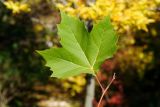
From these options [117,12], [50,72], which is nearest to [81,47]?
[117,12]

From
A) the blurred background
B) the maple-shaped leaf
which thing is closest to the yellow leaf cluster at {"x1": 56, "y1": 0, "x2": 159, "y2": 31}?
the maple-shaped leaf

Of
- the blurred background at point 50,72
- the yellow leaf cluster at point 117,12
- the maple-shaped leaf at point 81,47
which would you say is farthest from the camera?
the blurred background at point 50,72

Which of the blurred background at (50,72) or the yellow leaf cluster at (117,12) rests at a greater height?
the yellow leaf cluster at (117,12)

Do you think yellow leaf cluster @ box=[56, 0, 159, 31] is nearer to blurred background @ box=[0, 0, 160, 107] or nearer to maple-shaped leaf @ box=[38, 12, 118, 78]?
maple-shaped leaf @ box=[38, 12, 118, 78]

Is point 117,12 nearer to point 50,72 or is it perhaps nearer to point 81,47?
point 81,47

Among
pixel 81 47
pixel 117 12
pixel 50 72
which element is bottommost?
pixel 50 72

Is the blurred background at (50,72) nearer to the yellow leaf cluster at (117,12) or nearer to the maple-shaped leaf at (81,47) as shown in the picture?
the yellow leaf cluster at (117,12)

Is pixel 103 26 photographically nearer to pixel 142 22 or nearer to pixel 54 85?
pixel 142 22

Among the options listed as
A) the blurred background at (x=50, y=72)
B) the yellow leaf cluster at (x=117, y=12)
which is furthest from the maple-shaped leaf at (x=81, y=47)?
the blurred background at (x=50, y=72)
